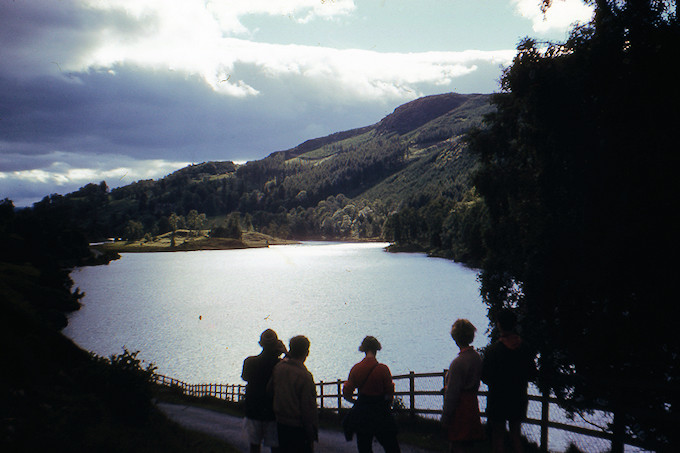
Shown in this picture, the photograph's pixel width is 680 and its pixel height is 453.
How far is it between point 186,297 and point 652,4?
74158mm

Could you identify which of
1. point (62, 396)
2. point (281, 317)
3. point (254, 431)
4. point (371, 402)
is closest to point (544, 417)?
point (371, 402)

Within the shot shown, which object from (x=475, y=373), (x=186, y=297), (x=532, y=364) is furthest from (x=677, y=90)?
(x=186, y=297)

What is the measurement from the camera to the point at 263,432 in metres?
6.21

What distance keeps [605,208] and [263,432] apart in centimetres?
914

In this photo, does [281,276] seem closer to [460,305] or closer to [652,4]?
[460,305]

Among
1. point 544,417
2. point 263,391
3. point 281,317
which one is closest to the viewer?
point 263,391

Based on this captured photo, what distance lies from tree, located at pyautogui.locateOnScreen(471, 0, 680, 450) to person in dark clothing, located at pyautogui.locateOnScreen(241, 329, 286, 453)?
6.27 metres

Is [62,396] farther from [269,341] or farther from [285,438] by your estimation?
[285,438]

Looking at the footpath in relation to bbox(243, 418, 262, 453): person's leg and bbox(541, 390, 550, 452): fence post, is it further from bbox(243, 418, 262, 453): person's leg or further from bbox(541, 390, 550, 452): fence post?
bbox(243, 418, 262, 453): person's leg

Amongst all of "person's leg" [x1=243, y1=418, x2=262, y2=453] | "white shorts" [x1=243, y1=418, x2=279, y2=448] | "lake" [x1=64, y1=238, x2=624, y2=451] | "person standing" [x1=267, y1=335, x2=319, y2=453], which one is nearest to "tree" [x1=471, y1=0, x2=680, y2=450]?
"lake" [x1=64, y1=238, x2=624, y2=451]

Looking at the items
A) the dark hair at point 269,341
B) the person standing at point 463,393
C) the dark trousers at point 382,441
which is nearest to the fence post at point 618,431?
the person standing at point 463,393

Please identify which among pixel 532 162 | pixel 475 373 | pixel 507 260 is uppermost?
pixel 532 162

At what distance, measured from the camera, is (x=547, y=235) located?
11.4 meters

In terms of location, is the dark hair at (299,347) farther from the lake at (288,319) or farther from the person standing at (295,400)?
the lake at (288,319)
